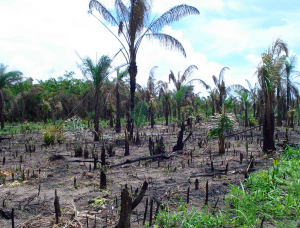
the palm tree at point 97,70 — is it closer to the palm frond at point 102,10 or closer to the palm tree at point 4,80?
the palm frond at point 102,10

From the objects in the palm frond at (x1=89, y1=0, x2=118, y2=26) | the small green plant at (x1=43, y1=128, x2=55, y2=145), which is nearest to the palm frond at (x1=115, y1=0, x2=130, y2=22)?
the palm frond at (x1=89, y1=0, x2=118, y2=26)

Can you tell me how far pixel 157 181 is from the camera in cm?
567

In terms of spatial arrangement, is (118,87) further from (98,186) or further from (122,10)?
(98,186)

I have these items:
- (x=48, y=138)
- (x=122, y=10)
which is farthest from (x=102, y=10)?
(x=48, y=138)

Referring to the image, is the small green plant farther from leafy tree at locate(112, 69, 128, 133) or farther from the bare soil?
leafy tree at locate(112, 69, 128, 133)

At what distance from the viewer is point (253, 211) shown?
354 centimetres

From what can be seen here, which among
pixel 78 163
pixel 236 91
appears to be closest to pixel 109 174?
pixel 78 163

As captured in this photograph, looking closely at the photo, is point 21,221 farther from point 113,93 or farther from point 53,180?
point 113,93

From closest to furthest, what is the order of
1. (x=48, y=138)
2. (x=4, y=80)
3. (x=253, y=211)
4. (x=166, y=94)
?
(x=253, y=211) → (x=48, y=138) → (x=4, y=80) → (x=166, y=94)

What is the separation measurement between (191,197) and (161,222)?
1.27m

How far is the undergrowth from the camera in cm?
335

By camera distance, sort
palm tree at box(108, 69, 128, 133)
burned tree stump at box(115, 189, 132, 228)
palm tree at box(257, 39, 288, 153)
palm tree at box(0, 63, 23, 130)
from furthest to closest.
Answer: palm tree at box(0, 63, 23, 130), palm tree at box(108, 69, 128, 133), palm tree at box(257, 39, 288, 153), burned tree stump at box(115, 189, 132, 228)

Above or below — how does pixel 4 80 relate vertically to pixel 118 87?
above

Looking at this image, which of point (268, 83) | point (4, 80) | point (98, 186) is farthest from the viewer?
point (4, 80)
